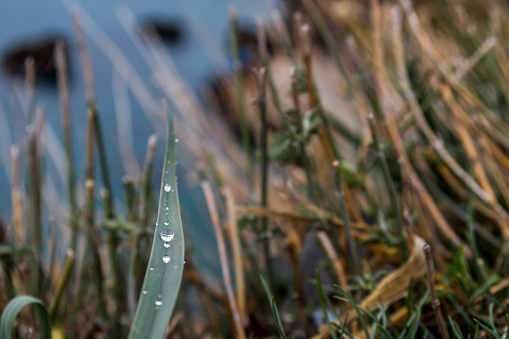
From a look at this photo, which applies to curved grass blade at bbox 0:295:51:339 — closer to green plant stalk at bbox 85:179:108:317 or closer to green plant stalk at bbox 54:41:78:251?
green plant stalk at bbox 85:179:108:317

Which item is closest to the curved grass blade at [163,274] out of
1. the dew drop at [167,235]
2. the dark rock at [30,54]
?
the dew drop at [167,235]

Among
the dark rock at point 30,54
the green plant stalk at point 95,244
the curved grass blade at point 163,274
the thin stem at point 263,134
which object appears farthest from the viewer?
the dark rock at point 30,54

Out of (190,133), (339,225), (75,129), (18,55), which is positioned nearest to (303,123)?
(339,225)

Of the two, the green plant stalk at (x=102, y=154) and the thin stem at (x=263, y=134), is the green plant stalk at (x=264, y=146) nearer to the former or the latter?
the thin stem at (x=263, y=134)

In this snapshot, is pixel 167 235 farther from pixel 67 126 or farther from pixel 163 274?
pixel 67 126

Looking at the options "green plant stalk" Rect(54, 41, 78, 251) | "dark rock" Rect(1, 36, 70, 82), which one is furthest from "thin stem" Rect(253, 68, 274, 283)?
"dark rock" Rect(1, 36, 70, 82)

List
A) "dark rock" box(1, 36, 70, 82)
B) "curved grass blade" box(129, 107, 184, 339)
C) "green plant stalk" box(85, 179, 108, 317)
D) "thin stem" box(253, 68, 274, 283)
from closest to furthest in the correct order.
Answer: "curved grass blade" box(129, 107, 184, 339)
"thin stem" box(253, 68, 274, 283)
"green plant stalk" box(85, 179, 108, 317)
"dark rock" box(1, 36, 70, 82)

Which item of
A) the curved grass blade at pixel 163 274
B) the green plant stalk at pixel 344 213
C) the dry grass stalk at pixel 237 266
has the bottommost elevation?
the dry grass stalk at pixel 237 266

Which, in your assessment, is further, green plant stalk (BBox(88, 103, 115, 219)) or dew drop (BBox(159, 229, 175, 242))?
green plant stalk (BBox(88, 103, 115, 219))

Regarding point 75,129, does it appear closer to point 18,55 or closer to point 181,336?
point 18,55
